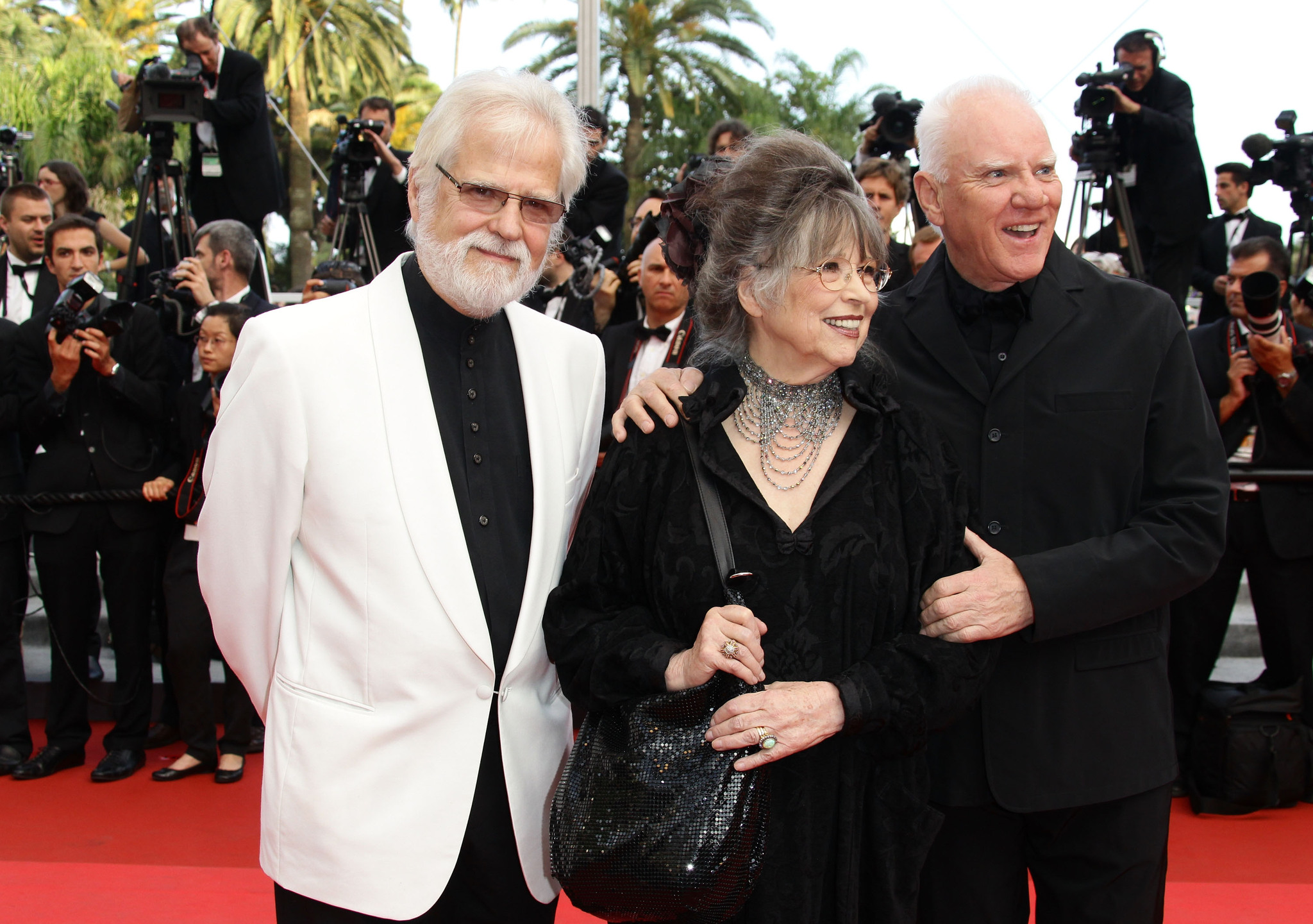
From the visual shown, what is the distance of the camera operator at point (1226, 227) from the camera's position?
21.1 ft

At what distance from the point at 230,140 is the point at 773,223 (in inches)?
195

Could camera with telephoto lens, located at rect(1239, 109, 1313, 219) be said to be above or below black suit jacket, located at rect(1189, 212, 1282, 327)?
above

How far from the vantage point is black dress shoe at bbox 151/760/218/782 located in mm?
4539

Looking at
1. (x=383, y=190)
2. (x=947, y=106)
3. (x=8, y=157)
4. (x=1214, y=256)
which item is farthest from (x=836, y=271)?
(x=8, y=157)

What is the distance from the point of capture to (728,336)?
211cm

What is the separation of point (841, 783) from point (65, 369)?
12.9 ft

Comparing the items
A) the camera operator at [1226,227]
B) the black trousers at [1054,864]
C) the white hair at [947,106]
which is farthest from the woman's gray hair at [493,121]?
the camera operator at [1226,227]

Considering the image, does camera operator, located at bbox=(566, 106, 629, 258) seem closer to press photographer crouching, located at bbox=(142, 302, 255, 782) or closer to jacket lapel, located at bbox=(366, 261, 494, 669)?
press photographer crouching, located at bbox=(142, 302, 255, 782)

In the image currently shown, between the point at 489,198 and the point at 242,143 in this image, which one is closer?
the point at 489,198

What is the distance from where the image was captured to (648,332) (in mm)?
4605

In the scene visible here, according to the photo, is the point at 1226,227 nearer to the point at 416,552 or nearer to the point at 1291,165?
the point at 1291,165

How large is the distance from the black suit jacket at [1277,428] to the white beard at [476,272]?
3.33 meters

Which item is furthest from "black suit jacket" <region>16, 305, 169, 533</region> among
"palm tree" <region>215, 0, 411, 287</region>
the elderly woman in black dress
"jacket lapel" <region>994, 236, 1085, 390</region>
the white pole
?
"palm tree" <region>215, 0, 411, 287</region>

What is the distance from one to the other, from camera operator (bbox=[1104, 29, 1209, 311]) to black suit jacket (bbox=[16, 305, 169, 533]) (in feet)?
15.5
